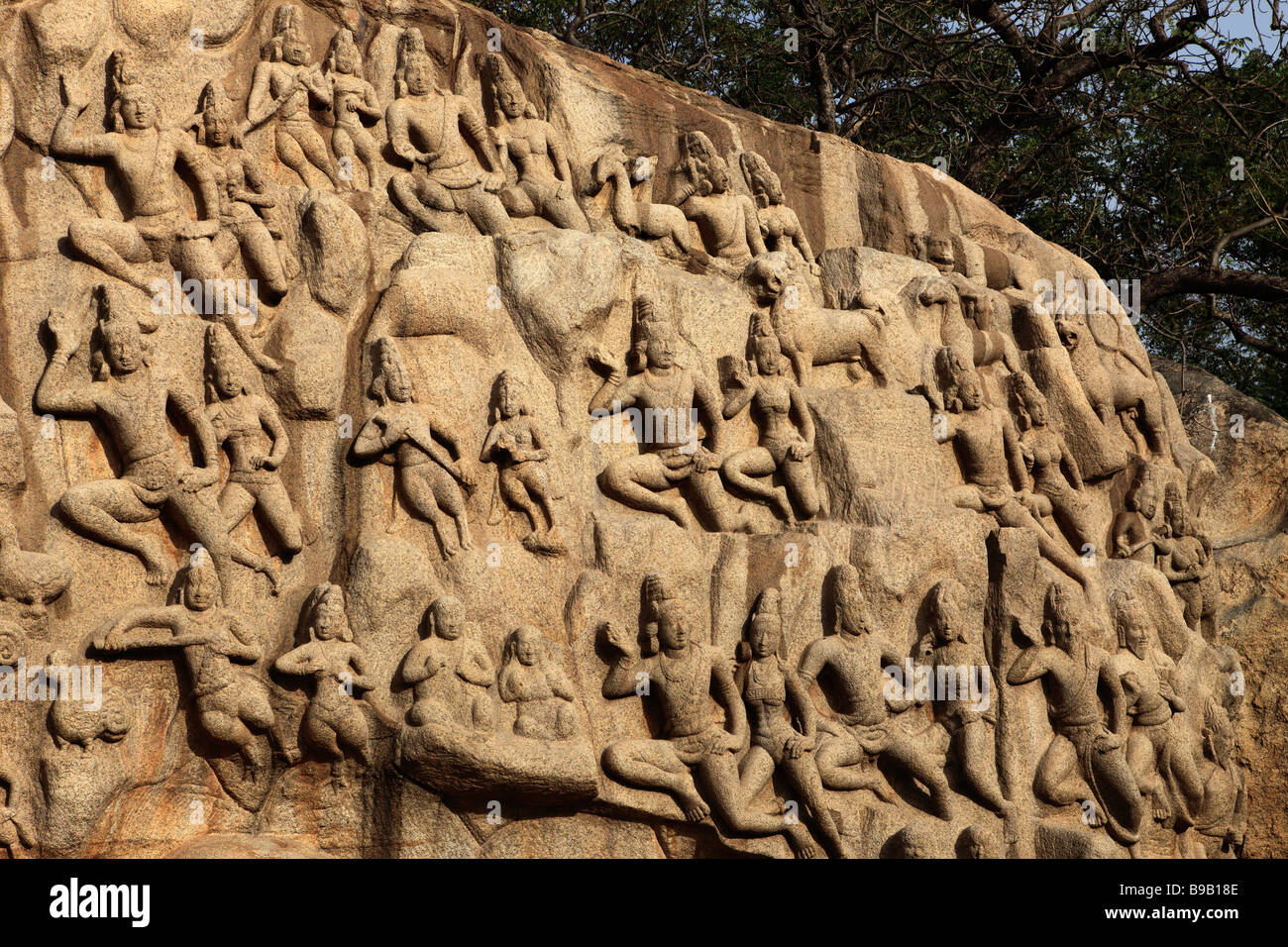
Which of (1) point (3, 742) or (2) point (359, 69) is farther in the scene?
(2) point (359, 69)

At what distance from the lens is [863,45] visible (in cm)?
1583

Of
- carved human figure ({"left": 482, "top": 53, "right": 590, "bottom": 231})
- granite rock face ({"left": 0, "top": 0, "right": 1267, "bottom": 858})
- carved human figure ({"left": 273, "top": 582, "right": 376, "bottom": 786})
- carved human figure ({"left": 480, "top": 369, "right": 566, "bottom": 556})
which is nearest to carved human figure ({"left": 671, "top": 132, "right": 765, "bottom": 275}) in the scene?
granite rock face ({"left": 0, "top": 0, "right": 1267, "bottom": 858})

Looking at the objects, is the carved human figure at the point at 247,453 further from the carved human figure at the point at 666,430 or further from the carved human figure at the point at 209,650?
the carved human figure at the point at 666,430

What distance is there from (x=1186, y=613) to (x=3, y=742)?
7.92m

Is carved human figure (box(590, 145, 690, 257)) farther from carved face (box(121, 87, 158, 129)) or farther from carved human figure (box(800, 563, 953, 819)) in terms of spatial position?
carved face (box(121, 87, 158, 129))

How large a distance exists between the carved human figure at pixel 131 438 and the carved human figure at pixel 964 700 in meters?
4.21

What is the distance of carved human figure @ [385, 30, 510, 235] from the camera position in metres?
9.36

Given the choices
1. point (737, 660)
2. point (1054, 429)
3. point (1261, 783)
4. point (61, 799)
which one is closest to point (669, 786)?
point (737, 660)

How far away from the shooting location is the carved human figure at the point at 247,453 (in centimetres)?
816

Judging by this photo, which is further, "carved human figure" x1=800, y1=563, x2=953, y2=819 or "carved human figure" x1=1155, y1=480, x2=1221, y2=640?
"carved human figure" x1=1155, y1=480, x2=1221, y2=640

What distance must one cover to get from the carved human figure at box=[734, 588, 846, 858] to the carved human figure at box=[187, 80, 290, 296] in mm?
3334

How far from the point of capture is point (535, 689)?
8.16 m

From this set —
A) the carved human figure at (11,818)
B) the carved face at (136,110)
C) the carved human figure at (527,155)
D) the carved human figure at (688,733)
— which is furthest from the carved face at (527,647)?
the carved face at (136,110)

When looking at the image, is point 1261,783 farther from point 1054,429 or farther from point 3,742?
point 3,742
